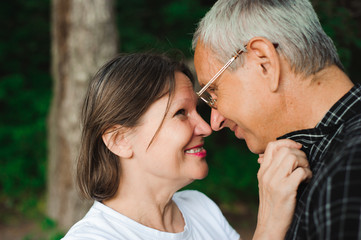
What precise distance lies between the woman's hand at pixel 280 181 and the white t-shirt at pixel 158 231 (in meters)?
0.63

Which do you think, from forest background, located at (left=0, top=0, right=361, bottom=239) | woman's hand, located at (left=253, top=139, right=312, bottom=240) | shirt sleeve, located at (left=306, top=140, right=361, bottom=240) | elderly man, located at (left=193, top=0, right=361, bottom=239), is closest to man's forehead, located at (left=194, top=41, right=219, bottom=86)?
elderly man, located at (left=193, top=0, right=361, bottom=239)

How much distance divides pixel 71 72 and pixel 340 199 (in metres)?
4.46

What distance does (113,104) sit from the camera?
2.27m

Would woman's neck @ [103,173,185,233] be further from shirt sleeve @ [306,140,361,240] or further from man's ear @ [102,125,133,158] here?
shirt sleeve @ [306,140,361,240]

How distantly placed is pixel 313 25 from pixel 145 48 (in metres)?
1.18

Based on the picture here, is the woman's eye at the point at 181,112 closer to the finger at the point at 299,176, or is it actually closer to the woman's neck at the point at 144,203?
the woman's neck at the point at 144,203

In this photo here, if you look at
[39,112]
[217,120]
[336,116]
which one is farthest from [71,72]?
[336,116]

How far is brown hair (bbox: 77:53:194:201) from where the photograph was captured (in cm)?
226

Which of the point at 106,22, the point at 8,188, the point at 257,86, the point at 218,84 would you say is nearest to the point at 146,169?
the point at 218,84

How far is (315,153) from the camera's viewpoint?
1754 mm

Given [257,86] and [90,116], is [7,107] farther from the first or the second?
[257,86]

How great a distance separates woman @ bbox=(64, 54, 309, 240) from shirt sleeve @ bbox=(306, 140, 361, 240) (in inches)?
40.5

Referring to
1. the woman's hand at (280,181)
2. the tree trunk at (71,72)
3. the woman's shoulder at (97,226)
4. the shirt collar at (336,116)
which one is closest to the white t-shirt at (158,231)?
the woman's shoulder at (97,226)

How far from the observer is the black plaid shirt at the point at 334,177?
1279 millimetres
